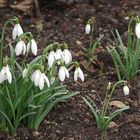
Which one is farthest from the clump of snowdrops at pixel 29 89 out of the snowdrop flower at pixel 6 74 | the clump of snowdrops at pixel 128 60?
the clump of snowdrops at pixel 128 60

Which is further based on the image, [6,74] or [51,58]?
[51,58]

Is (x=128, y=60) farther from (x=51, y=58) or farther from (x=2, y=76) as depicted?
(x=2, y=76)

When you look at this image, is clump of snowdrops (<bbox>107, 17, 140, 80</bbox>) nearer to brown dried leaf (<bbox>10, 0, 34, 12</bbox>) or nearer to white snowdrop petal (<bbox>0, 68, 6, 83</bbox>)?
white snowdrop petal (<bbox>0, 68, 6, 83</bbox>)

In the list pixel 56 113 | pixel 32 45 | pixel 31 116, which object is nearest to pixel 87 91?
pixel 56 113

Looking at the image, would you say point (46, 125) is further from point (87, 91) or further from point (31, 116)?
point (87, 91)

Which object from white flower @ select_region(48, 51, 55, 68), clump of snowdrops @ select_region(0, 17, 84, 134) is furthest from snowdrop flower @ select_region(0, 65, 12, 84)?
white flower @ select_region(48, 51, 55, 68)

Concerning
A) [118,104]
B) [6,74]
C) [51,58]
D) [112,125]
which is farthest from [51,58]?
[118,104]
